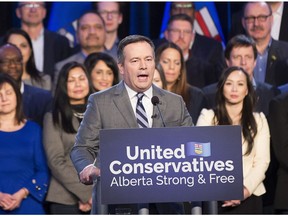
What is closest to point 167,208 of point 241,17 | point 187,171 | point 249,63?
point 187,171

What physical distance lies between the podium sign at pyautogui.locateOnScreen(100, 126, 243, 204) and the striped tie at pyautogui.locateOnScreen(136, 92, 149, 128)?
11.2 inches

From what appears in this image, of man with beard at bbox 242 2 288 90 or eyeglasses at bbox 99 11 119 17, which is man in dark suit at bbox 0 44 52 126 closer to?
eyeglasses at bbox 99 11 119 17

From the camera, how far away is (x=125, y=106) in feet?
11.4

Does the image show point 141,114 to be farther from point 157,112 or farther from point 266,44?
point 266,44

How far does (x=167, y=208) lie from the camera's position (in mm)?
3352

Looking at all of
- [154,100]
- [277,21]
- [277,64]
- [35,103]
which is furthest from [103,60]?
[154,100]

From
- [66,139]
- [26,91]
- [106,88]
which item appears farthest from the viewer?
[26,91]

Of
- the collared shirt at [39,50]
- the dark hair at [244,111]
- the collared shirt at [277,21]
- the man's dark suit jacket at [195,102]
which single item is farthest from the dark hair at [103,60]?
the collared shirt at [277,21]

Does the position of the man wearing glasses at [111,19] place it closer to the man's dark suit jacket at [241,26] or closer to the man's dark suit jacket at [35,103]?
the man's dark suit jacket at [35,103]

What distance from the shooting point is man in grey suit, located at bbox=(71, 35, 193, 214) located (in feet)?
11.1

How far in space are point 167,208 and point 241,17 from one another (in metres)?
3.40

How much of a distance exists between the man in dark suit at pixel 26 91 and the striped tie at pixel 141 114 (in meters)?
2.58

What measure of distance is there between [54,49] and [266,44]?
1937mm

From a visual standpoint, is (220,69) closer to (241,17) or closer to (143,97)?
(241,17)
